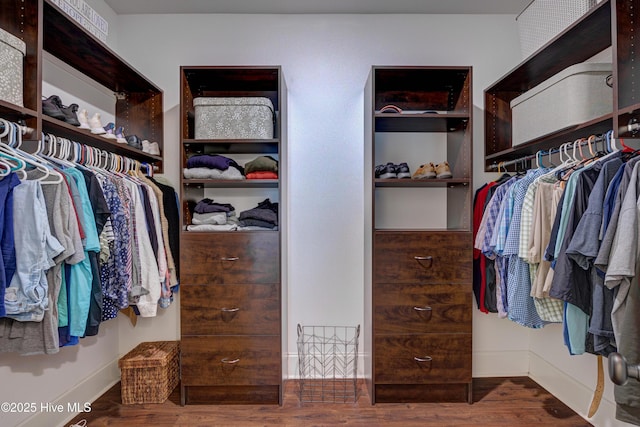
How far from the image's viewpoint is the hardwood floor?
193 centimetres

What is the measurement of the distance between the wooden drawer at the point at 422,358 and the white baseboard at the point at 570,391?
24.0 inches

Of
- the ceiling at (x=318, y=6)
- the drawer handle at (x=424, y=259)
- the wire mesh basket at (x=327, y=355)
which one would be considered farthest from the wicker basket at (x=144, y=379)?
the ceiling at (x=318, y=6)

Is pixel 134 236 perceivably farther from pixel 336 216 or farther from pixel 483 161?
pixel 483 161

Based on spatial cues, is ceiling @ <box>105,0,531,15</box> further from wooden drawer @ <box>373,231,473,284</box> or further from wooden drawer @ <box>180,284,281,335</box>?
wooden drawer @ <box>180,284,281,335</box>

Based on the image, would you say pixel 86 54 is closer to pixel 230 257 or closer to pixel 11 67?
pixel 11 67

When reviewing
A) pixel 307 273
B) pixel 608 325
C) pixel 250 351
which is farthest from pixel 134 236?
pixel 608 325

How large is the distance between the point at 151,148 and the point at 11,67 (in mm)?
1071

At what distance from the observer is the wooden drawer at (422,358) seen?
205 centimetres

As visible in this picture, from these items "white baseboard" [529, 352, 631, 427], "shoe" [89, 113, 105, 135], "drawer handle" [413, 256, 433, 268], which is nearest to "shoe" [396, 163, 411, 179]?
"drawer handle" [413, 256, 433, 268]

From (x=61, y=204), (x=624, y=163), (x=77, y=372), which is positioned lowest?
(x=77, y=372)

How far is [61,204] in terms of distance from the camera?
1380 millimetres

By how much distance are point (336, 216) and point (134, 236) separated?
1271 millimetres

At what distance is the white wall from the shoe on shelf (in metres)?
0.13

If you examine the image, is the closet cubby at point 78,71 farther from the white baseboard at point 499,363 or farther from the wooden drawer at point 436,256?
the white baseboard at point 499,363
